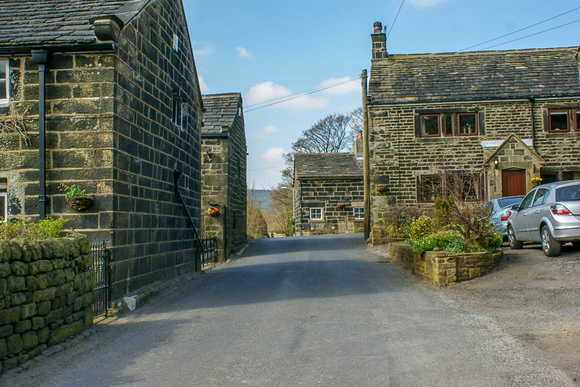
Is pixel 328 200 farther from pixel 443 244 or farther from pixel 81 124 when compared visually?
pixel 81 124

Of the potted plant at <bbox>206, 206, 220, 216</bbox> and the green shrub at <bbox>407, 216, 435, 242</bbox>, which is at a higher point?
the potted plant at <bbox>206, 206, 220, 216</bbox>

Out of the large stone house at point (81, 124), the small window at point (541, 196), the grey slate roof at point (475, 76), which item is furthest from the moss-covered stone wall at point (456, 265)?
the grey slate roof at point (475, 76)

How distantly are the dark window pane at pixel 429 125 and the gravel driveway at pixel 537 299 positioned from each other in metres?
10.5

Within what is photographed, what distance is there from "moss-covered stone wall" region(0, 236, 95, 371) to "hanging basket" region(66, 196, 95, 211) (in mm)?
1165

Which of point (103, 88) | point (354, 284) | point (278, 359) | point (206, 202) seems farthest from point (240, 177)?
point (278, 359)

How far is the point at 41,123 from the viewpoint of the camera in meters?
8.96

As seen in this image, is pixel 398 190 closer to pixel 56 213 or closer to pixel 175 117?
pixel 175 117

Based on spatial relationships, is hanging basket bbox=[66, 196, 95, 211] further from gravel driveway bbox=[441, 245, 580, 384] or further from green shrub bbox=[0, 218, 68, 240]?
gravel driveway bbox=[441, 245, 580, 384]

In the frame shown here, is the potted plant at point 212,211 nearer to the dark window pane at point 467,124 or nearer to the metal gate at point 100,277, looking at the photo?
the metal gate at point 100,277

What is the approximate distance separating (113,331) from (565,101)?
21.4 meters

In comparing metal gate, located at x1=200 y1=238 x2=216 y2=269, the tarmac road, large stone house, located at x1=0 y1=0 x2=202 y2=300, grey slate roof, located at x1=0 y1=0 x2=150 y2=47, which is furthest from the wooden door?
grey slate roof, located at x1=0 y1=0 x2=150 y2=47

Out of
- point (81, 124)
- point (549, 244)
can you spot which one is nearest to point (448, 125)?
point (549, 244)

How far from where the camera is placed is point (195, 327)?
7578 millimetres

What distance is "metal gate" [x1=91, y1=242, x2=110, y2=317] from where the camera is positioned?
829 centimetres
